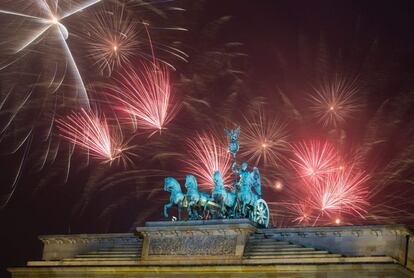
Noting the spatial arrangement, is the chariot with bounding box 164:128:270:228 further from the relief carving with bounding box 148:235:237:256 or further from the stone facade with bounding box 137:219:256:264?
the relief carving with bounding box 148:235:237:256

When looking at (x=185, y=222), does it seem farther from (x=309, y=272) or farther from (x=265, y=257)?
(x=309, y=272)

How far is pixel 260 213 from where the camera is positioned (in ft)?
96.1

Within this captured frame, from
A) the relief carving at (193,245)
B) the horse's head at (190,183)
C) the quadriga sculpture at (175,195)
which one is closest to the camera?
the relief carving at (193,245)

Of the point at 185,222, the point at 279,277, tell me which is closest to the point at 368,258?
the point at 279,277

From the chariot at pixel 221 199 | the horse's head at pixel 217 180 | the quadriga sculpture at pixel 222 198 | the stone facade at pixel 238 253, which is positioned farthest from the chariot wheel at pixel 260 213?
the horse's head at pixel 217 180

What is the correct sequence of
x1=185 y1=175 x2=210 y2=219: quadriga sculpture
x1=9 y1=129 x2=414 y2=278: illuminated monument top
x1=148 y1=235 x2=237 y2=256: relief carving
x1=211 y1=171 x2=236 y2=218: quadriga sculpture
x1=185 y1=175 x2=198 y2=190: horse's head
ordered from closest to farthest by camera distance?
x1=9 y1=129 x2=414 y2=278: illuminated monument top
x1=148 y1=235 x2=237 y2=256: relief carving
x1=211 y1=171 x2=236 y2=218: quadriga sculpture
x1=185 y1=175 x2=210 y2=219: quadriga sculpture
x1=185 y1=175 x2=198 y2=190: horse's head

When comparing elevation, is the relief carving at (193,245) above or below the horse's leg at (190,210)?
below

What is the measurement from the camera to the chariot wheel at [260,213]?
28.7 m

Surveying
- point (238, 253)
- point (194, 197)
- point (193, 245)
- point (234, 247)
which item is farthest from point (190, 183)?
point (238, 253)

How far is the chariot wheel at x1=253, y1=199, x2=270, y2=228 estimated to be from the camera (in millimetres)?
28734

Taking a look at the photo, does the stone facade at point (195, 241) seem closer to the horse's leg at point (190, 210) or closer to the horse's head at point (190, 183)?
the horse's leg at point (190, 210)

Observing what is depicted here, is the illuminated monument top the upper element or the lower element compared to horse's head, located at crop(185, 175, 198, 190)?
lower

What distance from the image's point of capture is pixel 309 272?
2505cm

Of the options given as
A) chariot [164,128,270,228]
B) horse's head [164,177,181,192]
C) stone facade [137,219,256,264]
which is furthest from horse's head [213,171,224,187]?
horse's head [164,177,181,192]
